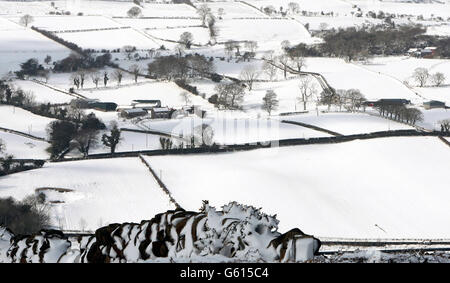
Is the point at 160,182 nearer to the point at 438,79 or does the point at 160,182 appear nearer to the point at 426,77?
the point at 438,79

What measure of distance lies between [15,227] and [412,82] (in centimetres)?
4899

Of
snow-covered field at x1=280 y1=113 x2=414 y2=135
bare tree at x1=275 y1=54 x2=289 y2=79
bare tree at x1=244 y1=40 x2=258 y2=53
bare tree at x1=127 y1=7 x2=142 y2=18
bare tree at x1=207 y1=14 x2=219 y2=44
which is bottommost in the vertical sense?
snow-covered field at x1=280 y1=113 x2=414 y2=135

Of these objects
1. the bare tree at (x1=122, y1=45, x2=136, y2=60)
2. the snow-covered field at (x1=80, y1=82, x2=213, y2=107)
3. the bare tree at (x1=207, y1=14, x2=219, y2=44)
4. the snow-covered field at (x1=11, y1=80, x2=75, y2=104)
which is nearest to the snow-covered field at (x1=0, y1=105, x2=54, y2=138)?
the snow-covered field at (x1=11, y1=80, x2=75, y2=104)

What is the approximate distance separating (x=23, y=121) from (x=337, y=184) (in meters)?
24.8

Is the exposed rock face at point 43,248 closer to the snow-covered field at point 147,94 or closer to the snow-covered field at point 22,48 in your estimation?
the snow-covered field at point 147,94

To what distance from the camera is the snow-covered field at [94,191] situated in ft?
99.2

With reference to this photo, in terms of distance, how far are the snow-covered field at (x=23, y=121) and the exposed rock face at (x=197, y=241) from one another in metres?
39.5

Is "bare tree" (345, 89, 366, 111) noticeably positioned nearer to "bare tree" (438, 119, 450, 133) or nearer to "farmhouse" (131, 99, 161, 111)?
"bare tree" (438, 119, 450, 133)

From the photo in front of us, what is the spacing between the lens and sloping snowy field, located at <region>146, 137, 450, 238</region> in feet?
98.6

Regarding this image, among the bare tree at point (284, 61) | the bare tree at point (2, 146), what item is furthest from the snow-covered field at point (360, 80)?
the bare tree at point (2, 146)

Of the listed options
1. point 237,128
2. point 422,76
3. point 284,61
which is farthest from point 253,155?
point 284,61

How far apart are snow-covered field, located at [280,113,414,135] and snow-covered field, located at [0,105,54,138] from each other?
15529 mm

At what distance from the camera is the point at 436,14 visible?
118 m

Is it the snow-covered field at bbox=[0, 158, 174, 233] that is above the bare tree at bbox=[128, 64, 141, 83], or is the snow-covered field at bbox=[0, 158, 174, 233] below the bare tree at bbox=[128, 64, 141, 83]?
below
